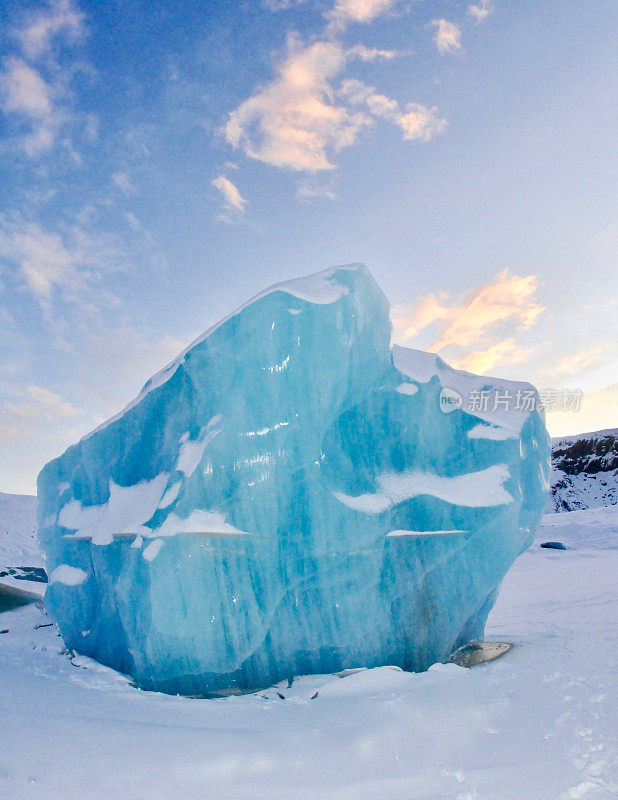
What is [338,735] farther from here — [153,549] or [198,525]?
[153,549]

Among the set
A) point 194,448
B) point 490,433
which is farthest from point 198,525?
point 490,433

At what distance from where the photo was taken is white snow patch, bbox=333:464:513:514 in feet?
16.7

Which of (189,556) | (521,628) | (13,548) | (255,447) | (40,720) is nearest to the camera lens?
(40,720)

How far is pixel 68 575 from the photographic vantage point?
6141mm

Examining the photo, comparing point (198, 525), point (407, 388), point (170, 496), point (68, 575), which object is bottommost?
point (68, 575)

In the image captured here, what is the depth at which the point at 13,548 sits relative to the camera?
748 inches

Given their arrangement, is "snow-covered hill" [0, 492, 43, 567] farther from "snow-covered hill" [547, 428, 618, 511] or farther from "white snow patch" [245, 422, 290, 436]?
"snow-covered hill" [547, 428, 618, 511]

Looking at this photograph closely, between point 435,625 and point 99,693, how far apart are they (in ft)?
11.2

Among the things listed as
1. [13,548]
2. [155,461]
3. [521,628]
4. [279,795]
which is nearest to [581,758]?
[279,795]

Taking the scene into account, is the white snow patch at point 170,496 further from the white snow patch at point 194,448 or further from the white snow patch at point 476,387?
the white snow patch at point 476,387

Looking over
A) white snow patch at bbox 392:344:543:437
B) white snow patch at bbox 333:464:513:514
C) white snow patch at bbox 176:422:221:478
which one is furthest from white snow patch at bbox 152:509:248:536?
white snow patch at bbox 392:344:543:437

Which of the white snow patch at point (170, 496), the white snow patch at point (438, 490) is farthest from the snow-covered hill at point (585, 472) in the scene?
the white snow patch at point (170, 496)

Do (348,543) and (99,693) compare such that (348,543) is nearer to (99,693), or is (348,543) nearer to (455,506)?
(455,506)

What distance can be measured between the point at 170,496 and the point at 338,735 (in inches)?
102
